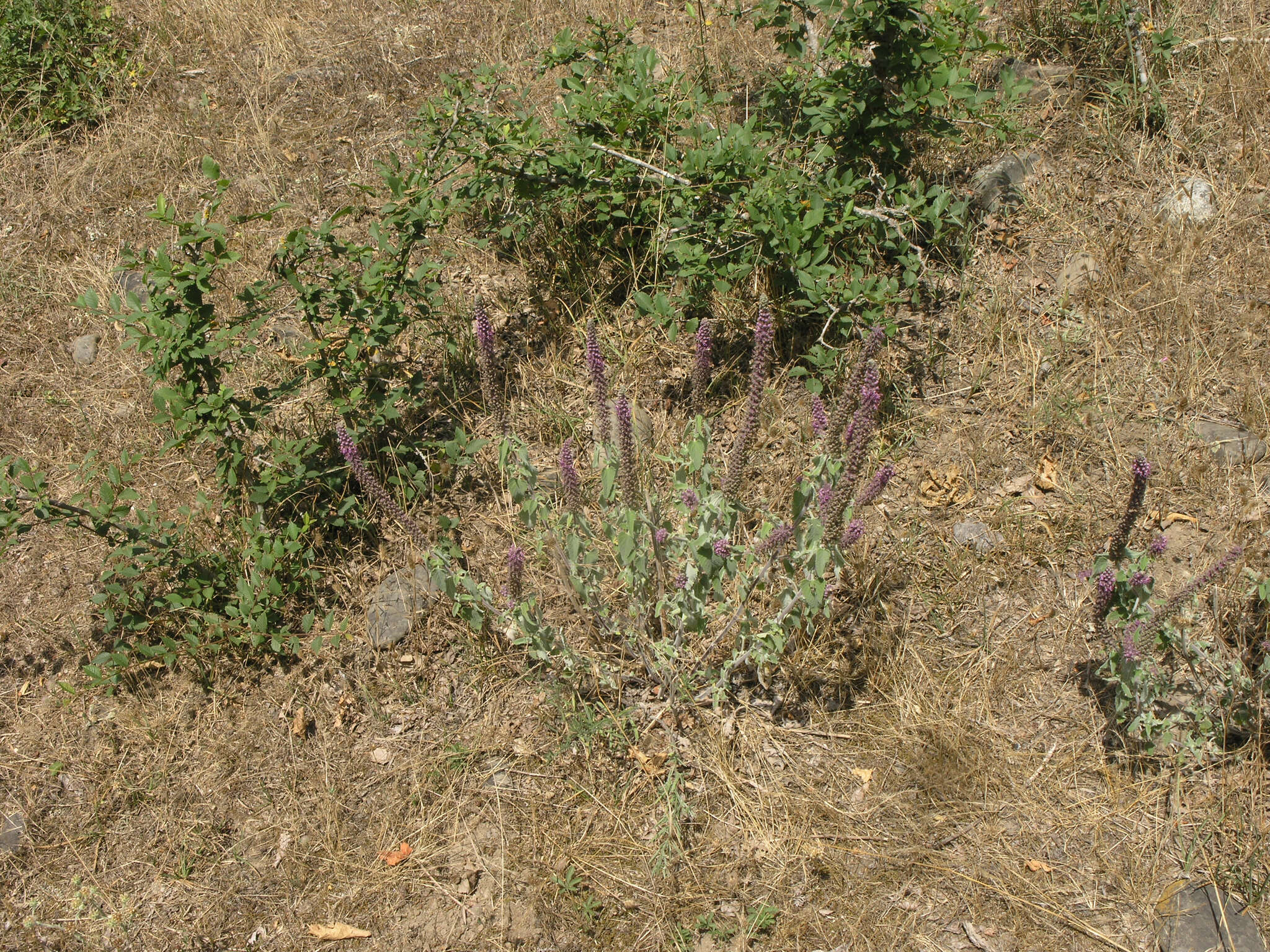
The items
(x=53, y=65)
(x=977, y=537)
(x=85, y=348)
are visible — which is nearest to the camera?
(x=977, y=537)

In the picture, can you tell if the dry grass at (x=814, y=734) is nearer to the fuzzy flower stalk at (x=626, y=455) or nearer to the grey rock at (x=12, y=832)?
the grey rock at (x=12, y=832)

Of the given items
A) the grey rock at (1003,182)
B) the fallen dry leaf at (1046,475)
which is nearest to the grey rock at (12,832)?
the fallen dry leaf at (1046,475)

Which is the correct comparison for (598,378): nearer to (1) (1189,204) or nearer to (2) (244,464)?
(2) (244,464)

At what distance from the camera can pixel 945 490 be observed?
3.93m

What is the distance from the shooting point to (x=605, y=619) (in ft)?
11.3

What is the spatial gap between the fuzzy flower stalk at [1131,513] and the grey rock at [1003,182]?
2376mm

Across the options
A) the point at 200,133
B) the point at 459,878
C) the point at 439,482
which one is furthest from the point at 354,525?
the point at 200,133

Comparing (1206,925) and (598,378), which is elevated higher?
(598,378)

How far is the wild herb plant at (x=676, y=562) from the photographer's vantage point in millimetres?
2762

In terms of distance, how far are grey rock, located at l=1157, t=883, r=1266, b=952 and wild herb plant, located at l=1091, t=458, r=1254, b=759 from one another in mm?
436

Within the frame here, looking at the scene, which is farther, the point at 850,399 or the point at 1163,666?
the point at 1163,666

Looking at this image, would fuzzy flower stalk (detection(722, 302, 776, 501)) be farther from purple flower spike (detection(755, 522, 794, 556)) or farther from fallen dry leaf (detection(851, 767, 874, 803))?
fallen dry leaf (detection(851, 767, 874, 803))

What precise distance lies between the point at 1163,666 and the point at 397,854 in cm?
268

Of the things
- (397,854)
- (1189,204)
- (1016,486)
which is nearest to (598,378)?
(397,854)
